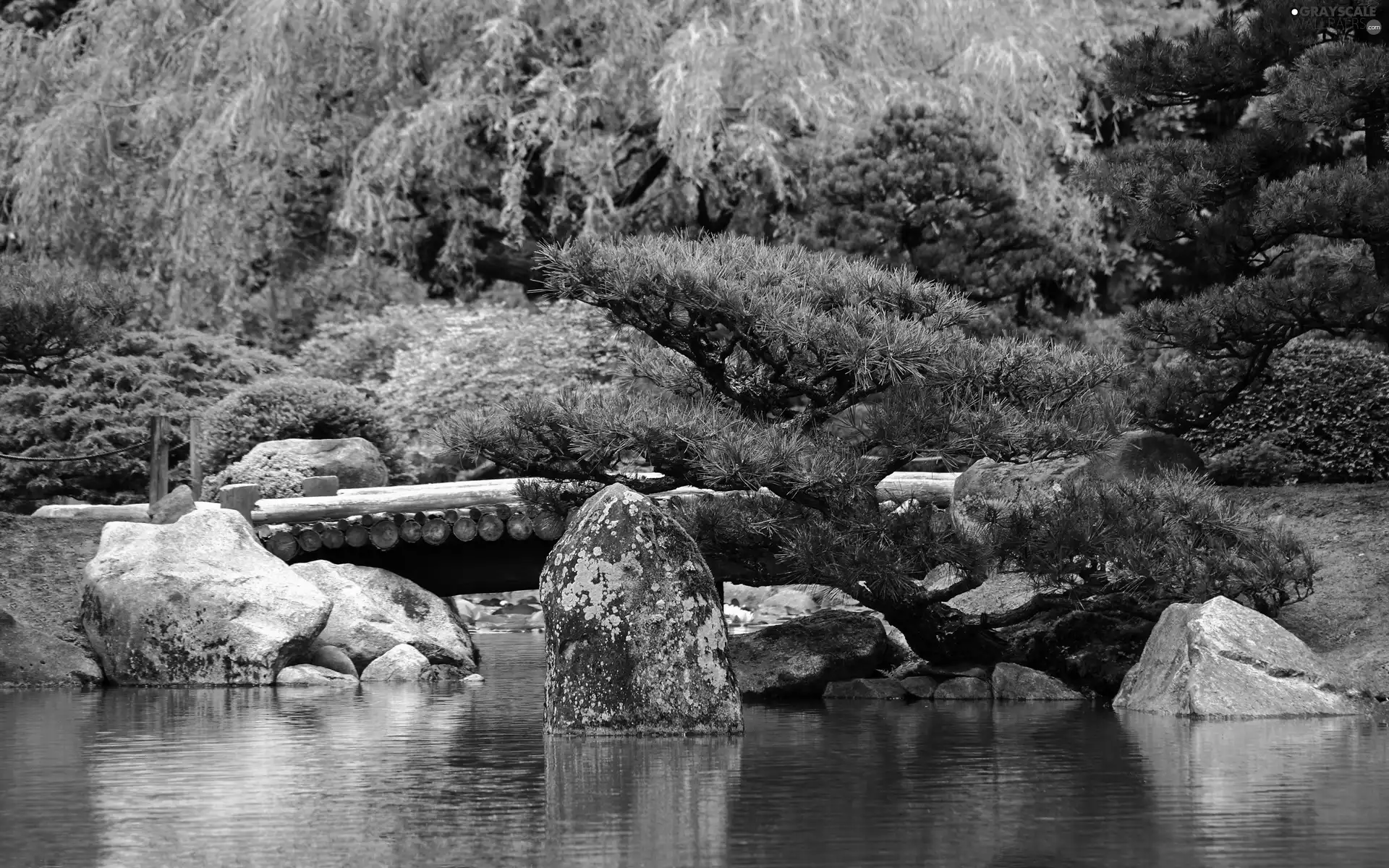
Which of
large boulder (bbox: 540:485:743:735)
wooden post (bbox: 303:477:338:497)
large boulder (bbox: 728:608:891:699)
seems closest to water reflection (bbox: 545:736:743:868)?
large boulder (bbox: 540:485:743:735)

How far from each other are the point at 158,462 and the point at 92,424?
390 cm

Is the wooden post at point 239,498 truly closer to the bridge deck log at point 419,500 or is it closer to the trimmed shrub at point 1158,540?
the bridge deck log at point 419,500

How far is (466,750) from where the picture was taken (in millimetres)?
9258

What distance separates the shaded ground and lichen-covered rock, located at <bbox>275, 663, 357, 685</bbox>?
6843 millimetres

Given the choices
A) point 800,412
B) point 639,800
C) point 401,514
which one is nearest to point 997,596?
point 800,412

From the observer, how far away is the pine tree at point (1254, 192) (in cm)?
1245

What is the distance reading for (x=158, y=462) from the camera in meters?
15.5

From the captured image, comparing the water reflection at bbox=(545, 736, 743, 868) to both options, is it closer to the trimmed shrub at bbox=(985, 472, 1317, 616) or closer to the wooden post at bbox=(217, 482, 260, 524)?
the trimmed shrub at bbox=(985, 472, 1317, 616)

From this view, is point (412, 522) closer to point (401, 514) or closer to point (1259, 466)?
point (401, 514)

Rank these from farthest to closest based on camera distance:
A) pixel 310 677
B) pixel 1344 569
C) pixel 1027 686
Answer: pixel 310 677 → pixel 1344 569 → pixel 1027 686

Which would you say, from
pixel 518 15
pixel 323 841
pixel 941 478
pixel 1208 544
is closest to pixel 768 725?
pixel 1208 544

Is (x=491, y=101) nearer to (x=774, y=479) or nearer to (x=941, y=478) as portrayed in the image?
(x=941, y=478)

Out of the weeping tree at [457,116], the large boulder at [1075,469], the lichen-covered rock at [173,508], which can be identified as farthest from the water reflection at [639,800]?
the weeping tree at [457,116]

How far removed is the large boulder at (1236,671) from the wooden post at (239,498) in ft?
25.9
